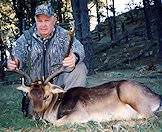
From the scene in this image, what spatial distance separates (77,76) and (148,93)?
1.77 metres

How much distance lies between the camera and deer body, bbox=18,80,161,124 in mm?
7311

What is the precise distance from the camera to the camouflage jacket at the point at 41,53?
28.8 feet

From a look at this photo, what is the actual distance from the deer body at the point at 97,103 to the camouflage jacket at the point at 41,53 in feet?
3.67

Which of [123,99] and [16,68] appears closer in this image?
[123,99]

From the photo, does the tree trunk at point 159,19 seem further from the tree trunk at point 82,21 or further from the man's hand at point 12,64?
the man's hand at point 12,64

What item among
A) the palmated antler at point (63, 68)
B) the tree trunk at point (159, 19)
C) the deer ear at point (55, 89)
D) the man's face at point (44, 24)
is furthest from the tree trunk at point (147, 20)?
the deer ear at point (55, 89)

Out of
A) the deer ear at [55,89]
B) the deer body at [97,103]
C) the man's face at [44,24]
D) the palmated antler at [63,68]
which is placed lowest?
the deer body at [97,103]

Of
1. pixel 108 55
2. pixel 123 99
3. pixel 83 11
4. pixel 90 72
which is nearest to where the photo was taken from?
pixel 123 99

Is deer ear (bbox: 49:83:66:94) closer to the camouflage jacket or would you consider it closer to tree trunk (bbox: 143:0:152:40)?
the camouflage jacket

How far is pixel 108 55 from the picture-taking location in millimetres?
40844

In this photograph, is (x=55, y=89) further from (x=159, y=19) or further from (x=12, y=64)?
(x=159, y=19)

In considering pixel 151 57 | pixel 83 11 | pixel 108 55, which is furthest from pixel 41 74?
pixel 108 55

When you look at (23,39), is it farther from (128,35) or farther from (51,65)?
(128,35)

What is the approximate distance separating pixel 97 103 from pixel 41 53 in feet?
5.84
